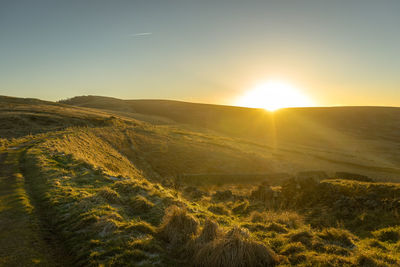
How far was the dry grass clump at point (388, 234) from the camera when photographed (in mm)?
11477

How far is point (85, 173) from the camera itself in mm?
18703

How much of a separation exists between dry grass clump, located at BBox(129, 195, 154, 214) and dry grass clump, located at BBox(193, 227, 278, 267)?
5.28 metres

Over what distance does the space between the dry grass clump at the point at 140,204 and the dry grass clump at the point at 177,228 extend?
8.56 feet

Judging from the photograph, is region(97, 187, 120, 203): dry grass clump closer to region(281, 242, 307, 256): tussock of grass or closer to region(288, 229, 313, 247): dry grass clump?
region(281, 242, 307, 256): tussock of grass

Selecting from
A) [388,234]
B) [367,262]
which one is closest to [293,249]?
[367,262]

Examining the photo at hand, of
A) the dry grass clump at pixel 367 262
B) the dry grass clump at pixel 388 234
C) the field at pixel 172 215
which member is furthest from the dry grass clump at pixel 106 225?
the dry grass clump at pixel 388 234

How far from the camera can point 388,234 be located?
39.1 feet

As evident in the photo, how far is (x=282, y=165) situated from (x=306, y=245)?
38.6m

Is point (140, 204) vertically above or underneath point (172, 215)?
underneath

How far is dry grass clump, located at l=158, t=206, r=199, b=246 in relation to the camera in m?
9.62

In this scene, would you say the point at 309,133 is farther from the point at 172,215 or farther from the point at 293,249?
the point at 172,215

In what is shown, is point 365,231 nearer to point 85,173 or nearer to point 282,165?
point 85,173

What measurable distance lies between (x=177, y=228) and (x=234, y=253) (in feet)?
9.28

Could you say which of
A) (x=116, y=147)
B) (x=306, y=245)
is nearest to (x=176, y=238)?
(x=306, y=245)
